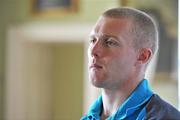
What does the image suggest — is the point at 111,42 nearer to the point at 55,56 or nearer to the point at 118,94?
the point at 118,94

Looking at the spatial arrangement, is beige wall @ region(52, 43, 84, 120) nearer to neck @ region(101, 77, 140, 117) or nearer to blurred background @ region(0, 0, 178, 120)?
blurred background @ region(0, 0, 178, 120)

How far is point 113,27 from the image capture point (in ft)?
4.13

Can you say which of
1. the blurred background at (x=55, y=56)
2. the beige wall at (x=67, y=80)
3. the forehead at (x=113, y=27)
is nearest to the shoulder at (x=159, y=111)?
the forehead at (x=113, y=27)

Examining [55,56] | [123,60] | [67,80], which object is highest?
[123,60]

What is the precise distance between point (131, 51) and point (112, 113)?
201 mm

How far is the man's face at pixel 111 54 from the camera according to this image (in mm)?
1249

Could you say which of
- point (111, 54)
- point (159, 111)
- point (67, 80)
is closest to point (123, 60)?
point (111, 54)

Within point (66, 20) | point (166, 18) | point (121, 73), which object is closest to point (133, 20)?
point (121, 73)

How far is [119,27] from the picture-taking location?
126 centimetres

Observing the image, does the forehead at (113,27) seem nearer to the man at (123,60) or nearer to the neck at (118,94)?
the man at (123,60)

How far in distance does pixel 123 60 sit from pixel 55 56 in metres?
4.38

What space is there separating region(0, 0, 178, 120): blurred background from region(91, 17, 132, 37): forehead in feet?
6.97

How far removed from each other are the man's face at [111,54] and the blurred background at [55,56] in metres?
A: 2.14

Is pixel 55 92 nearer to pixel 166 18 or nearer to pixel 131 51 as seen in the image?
pixel 166 18
